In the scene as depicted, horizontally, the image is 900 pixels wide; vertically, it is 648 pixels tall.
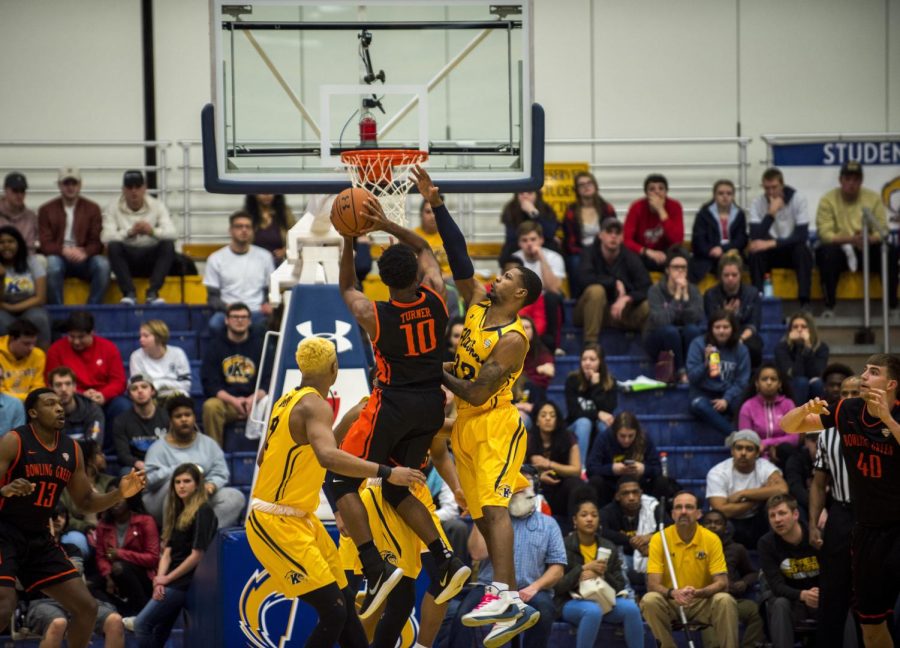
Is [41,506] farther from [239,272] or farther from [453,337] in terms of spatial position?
[239,272]

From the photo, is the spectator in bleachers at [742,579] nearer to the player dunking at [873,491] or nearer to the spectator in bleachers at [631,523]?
the spectator in bleachers at [631,523]

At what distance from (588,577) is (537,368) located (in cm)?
292

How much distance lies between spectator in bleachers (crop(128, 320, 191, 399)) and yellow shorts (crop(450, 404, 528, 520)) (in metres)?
5.51

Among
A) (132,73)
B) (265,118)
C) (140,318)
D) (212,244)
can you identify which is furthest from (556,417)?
(132,73)

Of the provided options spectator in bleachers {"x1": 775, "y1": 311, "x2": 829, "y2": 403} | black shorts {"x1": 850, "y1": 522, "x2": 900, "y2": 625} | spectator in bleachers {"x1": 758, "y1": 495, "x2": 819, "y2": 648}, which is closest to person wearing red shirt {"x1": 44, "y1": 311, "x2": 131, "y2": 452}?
spectator in bleachers {"x1": 758, "y1": 495, "x2": 819, "y2": 648}

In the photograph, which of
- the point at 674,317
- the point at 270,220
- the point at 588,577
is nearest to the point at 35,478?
the point at 588,577

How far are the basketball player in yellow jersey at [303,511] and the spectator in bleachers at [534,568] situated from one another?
2.43m

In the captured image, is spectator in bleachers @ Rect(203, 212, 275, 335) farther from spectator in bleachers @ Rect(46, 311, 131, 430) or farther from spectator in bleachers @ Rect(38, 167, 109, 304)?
spectator in bleachers @ Rect(46, 311, 131, 430)

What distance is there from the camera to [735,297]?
1445 cm

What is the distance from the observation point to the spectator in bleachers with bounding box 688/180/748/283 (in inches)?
613

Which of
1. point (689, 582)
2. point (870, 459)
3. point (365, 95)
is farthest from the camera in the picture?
point (689, 582)

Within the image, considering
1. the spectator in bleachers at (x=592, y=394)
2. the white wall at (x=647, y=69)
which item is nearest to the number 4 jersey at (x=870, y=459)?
the spectator in bleachers at (x=592, y=394)

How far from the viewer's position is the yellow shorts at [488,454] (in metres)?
8.35

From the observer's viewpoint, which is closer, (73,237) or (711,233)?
(73,237)
